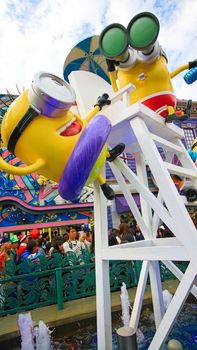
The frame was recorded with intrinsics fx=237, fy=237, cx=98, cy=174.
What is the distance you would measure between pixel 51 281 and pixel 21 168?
2.95m

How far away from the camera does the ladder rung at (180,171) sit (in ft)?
7.25

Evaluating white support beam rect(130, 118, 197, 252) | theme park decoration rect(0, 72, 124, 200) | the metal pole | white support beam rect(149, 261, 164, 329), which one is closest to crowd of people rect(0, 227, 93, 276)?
white support beam rect(149, 261, 164, 329)

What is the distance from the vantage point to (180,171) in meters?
2.34

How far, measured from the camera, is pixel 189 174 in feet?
8.09

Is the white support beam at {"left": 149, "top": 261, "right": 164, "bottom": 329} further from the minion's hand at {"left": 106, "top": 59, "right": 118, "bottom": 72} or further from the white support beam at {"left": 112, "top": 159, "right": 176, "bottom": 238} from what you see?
the minion's hand at {"left": 106, "top": 59, "right": 118, "bottom": 72}

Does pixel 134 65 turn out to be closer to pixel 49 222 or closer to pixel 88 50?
pixel 88 50

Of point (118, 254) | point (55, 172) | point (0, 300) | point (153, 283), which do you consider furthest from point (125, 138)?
point (0, 300)

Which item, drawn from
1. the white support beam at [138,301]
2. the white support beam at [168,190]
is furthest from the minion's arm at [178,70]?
the white support beam at [138,301]

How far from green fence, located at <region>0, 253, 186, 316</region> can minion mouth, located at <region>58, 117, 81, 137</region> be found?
2.84 metres

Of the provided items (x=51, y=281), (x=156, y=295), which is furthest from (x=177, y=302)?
(x=51, y=281)

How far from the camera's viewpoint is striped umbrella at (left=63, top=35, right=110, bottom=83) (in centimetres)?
284

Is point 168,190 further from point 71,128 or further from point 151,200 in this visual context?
point 71,128

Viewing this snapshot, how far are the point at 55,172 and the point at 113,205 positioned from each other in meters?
9.54

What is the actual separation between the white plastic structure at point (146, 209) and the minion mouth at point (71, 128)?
0.46 m
